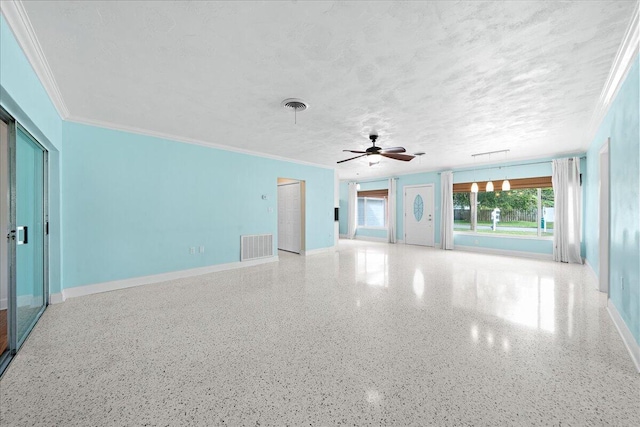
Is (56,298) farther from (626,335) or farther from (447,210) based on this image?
(447,210)

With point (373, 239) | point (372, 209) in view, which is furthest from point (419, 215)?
point (372, 209)

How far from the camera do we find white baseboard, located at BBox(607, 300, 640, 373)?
7.23 feet

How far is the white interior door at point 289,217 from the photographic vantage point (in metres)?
7.64

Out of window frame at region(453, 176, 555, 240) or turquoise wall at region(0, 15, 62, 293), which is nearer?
turquoise wall at region(0, 15, 62, 293)

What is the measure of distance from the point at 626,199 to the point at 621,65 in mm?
1254

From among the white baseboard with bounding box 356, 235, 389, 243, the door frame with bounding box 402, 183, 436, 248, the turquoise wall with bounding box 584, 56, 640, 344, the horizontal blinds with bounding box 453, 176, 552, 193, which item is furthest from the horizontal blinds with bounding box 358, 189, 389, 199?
the turquoise wall with bounding box 584, 56, 640, 344

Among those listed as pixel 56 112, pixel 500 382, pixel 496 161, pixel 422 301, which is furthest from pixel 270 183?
pixel 496 161

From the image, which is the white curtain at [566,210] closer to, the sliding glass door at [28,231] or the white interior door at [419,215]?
the white interior door at [419,215]

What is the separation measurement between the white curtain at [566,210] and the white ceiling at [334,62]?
238cm

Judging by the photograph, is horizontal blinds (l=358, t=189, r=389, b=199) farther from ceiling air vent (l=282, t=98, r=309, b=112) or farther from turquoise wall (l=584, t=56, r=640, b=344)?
ceiling air vent (l=282, t=98, r=309, b=112)

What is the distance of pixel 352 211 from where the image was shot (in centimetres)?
1108

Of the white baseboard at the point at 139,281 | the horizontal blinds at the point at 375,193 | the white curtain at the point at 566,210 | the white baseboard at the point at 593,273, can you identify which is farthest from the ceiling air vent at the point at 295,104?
the horizontal blinds at the point at 375,193

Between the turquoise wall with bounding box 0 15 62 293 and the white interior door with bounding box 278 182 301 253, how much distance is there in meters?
4.92

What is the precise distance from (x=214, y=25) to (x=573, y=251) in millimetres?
8096
